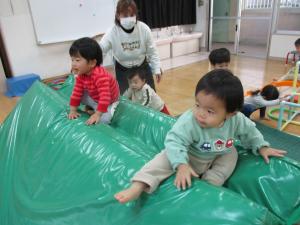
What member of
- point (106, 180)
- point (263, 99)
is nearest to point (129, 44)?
point (263, 99)

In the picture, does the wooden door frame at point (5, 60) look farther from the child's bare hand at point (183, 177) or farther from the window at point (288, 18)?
the window at point (288, 18)

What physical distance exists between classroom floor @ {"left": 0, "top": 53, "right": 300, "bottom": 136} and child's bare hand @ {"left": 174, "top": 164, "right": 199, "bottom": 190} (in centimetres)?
226

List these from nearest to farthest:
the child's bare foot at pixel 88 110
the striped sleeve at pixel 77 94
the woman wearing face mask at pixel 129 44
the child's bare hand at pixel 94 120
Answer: the child's bare hand at pixel 94 120 < the striped sleeve at pixel 77 94 < the child's bare foot at pixel 88 110 < the woman wearing face mask at pixel 129 44

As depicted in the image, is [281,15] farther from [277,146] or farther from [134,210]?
[134,210]

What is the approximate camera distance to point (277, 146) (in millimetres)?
2562

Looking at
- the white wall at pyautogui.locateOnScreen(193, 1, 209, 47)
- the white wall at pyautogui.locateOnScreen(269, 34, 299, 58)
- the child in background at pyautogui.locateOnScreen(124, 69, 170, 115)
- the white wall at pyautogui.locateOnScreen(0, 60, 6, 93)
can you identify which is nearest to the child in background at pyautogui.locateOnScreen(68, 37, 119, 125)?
the child in background at pyautogui.locateOnScreen(124, 69, 170, 115)

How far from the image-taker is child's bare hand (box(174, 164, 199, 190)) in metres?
1.08

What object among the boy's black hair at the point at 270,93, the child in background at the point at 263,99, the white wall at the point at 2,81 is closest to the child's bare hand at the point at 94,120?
the child in background at the point at 263,99

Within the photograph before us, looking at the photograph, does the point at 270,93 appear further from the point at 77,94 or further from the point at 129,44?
the point at 77,94

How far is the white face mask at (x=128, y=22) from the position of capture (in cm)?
247

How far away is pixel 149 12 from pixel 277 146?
14.4ft

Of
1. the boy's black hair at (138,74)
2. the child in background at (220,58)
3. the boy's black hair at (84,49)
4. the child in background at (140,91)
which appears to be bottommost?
the child in background at (140,91)

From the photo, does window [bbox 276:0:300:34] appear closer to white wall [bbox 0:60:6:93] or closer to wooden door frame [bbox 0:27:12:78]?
wooden door frame [bbox 0:27:12:78]

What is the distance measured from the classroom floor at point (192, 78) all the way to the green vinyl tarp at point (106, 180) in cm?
169
